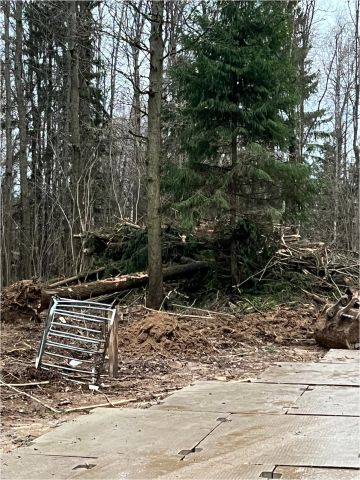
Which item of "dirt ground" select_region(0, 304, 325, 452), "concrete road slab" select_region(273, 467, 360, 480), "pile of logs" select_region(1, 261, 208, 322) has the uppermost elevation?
"pile of logs" select_region(1, 261, 208, 322)

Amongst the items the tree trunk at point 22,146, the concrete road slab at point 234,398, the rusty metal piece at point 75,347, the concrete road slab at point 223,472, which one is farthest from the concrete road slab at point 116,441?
the tree trunk at point 22,146

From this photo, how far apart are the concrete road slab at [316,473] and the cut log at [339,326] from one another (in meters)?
5.18

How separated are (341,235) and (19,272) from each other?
500 inches

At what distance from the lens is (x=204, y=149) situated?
12281 millimetres

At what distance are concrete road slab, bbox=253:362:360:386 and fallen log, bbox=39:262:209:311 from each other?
5.15m

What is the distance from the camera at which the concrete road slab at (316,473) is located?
3400 millimetres

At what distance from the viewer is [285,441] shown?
4.19 metres

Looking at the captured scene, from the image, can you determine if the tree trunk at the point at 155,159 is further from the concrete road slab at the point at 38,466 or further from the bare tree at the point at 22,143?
the bare tree at the point at 22,143

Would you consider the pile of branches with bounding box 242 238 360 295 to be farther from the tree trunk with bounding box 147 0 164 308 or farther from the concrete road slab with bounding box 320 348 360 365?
the concrete road slab with bounding box 320 348 360 365

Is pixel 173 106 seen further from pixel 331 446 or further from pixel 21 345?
pixel 331 446

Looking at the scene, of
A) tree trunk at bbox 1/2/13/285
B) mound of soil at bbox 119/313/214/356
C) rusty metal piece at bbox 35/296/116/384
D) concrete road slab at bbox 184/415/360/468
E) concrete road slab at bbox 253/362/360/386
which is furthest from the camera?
tree trunk at bbox 1/2/13/285

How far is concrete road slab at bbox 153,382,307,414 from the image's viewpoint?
528cm

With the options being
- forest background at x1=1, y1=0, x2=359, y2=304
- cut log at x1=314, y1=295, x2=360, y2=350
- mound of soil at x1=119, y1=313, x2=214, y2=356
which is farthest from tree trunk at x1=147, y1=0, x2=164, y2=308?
cut log at x1=314, y1=295, x2=360, y2=350

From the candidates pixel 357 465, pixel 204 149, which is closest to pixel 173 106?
pixel 204 149
